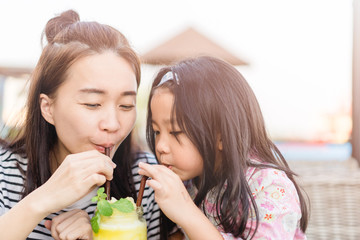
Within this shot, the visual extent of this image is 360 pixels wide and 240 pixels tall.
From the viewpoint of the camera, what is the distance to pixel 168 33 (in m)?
5.04

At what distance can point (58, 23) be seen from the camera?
171 cm

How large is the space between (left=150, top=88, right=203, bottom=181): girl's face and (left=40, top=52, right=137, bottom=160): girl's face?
0.10m

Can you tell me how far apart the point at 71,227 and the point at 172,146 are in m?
0.42

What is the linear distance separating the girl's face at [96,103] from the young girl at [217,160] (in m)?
0.14

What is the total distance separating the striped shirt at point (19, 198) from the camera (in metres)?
1.58

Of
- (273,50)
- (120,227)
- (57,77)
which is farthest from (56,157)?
(273,50)

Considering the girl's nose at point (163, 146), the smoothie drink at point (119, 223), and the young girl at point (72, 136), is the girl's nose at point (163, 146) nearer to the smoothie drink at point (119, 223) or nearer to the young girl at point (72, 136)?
the young girl at point (72, 136)

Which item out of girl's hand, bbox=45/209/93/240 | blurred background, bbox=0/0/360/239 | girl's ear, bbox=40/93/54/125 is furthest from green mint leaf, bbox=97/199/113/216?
blurred background, bbox=0/0/360/239

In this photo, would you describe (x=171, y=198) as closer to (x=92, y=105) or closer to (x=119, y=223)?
(x=119, y=223)

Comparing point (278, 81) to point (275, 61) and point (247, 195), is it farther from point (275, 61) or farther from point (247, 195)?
point (247, 195)

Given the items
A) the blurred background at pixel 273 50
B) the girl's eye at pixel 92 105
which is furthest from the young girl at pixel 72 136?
the blurred background at pixel 273 50

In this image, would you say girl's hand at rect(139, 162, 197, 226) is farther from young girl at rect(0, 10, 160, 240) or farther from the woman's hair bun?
the woman's hair bun

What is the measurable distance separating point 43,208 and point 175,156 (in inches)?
18.3

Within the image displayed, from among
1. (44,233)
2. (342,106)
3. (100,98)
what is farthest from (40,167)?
(342,106)
